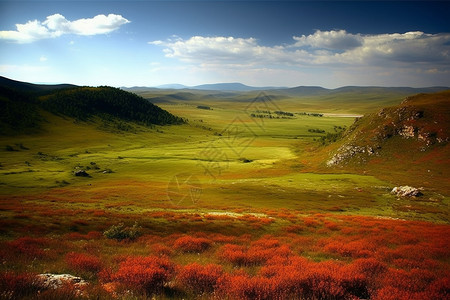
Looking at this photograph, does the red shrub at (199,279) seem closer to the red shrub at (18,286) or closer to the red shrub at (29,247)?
the red shrub at (18,286)

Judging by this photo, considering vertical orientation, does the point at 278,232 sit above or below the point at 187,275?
below

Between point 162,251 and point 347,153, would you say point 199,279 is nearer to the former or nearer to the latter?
point 162,251

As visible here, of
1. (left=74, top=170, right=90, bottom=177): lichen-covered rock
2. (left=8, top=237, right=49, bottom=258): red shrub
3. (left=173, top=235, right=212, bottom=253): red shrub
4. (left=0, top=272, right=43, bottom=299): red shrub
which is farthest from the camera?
(left=74, top=170, right=90, bottom=177): lichen-covered rock

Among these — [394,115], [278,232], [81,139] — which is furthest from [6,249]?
[81,139]

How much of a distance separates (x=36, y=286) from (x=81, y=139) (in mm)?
204607

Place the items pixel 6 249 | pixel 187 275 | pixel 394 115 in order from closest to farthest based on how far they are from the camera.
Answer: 1. pixel 187 275
2. pixel 6 249
3. pixel 394 115

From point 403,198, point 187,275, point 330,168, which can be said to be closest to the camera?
point 187,275

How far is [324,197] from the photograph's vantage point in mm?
67438

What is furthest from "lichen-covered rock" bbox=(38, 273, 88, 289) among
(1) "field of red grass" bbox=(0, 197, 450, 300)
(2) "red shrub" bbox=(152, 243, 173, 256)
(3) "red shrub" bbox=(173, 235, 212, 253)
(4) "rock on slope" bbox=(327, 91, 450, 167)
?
(4) "rock on slope" bbox=(327, 91, 450, 167)

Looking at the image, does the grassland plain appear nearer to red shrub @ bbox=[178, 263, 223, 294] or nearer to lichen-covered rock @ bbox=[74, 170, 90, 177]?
red shrub @ bbox=[178, 263, 223, 294]

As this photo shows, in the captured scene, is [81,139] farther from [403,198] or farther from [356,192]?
[403,198]

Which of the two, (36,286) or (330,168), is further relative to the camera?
(330,168)

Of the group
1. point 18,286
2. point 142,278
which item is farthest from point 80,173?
point 142,278

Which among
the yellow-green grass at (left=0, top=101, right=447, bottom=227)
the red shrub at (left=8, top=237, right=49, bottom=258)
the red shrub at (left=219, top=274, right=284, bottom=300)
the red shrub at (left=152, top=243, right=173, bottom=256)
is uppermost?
the red shrub at (left=219, top=274, right=284, bottom=300)
